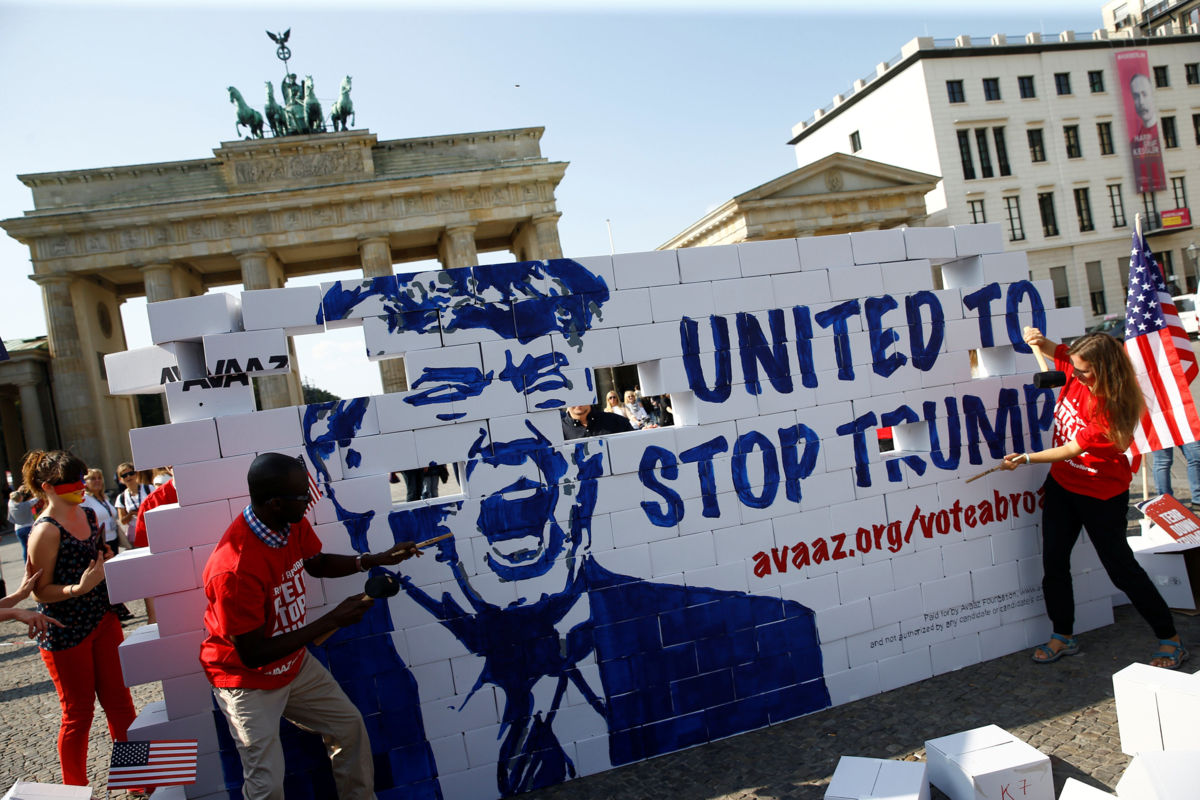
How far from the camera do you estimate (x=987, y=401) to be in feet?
15.5

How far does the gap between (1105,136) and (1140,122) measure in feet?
7.99

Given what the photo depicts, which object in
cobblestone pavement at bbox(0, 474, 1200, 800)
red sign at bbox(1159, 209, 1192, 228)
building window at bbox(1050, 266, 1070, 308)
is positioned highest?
red sign at bbox(1159, 209, 1192, 228)

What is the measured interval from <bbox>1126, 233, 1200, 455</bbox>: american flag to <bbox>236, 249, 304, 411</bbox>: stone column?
27332 mm

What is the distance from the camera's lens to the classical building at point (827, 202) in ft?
116

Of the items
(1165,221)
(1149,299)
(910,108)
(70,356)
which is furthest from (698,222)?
(1149,299)

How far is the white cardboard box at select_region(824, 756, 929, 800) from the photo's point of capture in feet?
9.93

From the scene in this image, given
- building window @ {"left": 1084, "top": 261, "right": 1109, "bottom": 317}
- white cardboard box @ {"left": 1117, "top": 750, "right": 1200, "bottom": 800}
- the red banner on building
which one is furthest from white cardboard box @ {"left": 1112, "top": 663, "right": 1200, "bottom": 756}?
the red banner on building

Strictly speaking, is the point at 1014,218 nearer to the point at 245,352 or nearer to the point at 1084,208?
the point at 1084,208

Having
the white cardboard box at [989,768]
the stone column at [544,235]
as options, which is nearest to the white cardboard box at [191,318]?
the white cardboard box at [989,768]

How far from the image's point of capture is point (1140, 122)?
4378 cm

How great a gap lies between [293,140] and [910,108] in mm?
31334

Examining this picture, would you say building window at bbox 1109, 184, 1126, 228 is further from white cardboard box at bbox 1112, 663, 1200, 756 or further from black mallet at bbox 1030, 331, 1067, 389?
white cardboard box at bbox 1112, 663, 1200, 756

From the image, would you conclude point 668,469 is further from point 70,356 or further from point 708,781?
point 70,356

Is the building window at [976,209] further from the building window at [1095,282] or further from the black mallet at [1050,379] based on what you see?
the black mallet at [1050,379]
